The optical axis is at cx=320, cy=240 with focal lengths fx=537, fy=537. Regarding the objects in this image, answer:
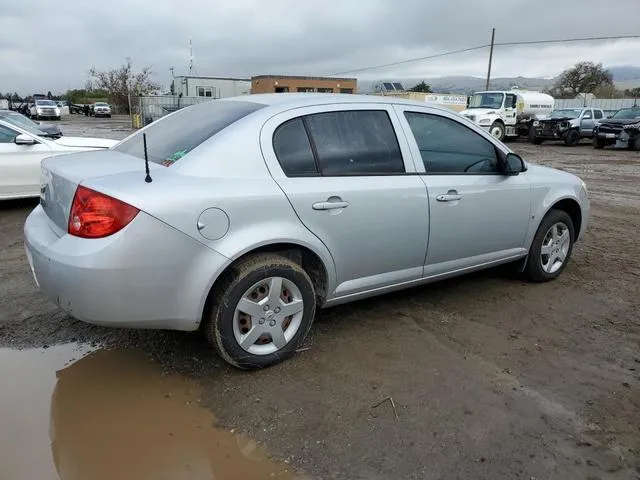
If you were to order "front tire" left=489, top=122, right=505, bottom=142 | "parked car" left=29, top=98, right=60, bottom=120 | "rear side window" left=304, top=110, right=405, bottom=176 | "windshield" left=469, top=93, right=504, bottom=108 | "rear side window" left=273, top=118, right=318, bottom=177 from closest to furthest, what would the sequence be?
"rear side window" left=273, top=118, right=318, bottom=177 → "rear side window" left=304, top=110, right=405, bottom=176 → "front tire" left=489, top=122, right=505, bottom=142 → "windshield" left=469, top=93, right=504, bottom=108 → "parked car" left=29, top=98, right=60, bottom=120

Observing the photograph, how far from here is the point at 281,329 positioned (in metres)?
3.29

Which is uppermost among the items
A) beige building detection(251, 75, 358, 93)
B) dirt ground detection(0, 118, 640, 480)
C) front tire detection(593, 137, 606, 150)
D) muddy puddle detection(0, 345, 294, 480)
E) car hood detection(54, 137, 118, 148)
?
beige building detection(251, 75, 358, 93)

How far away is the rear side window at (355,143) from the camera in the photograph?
3416mm

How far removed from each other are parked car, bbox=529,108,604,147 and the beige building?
25070 mm

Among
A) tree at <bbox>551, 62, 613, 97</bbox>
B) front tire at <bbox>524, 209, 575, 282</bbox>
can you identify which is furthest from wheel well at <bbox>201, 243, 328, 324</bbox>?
tree at <bbox>551, 62, 613, 97</bbox>

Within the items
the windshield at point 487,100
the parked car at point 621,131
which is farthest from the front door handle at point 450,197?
the windshield at point 487,100

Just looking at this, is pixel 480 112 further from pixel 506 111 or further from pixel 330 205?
pixel 330 205

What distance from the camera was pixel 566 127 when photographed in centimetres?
2466

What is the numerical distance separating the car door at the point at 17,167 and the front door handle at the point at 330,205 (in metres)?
5.95

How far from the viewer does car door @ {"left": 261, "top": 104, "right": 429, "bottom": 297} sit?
3254 mm

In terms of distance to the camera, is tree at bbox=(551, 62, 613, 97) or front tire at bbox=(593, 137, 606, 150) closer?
front tire at bbox=(593, 137, 606, 150)

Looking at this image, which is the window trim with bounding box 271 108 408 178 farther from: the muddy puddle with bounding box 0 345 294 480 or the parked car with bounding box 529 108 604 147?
the parked car with bounding box 529 108 604 147

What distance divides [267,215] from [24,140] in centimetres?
626

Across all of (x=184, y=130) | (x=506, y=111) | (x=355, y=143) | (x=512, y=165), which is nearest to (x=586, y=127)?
(x=506, y=111)
